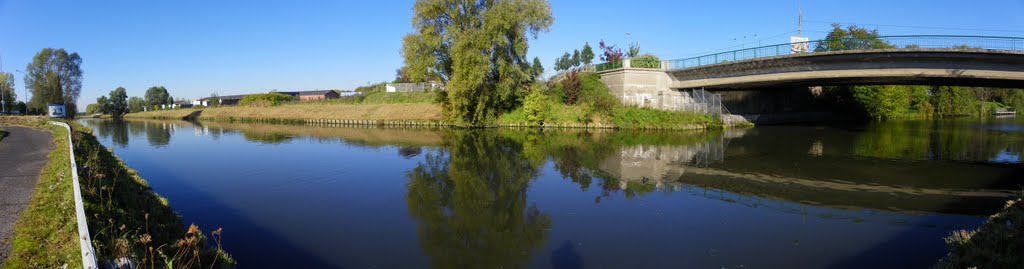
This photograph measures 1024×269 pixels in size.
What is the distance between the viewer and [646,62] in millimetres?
39719

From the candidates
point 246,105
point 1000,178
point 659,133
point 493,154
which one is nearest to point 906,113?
point 659,133

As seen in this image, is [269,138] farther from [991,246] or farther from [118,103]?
[118,103]

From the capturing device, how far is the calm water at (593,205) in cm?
782

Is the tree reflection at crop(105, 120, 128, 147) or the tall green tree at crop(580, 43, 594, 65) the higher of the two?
the tall green tree at crop(580, 43, 594, 65)

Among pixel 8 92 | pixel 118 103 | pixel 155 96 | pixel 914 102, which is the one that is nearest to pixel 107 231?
pixel 914 102

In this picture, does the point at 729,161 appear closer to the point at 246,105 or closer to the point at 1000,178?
the point at 1000,178

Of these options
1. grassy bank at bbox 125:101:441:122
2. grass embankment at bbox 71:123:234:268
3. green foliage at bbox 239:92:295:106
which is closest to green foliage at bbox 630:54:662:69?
grassy bank at bbox 125:101:441:122

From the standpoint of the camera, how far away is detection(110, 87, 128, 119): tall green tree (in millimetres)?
94312

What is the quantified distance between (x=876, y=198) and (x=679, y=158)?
8.42m

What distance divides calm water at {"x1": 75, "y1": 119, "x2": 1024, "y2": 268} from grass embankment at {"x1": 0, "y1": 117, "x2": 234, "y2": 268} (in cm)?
81

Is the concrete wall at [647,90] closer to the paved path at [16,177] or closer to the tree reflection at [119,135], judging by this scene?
the tree reflection at [119,135]

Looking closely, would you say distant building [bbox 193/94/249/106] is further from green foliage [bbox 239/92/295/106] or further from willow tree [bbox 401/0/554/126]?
willow tree [bbox 401/0/554/126]

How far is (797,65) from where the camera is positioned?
31.3m

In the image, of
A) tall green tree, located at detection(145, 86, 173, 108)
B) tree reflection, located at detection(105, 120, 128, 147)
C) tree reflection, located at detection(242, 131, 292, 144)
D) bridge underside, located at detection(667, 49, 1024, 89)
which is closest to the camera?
bridge underside, located at detection(667, 49, 1024, 89)
